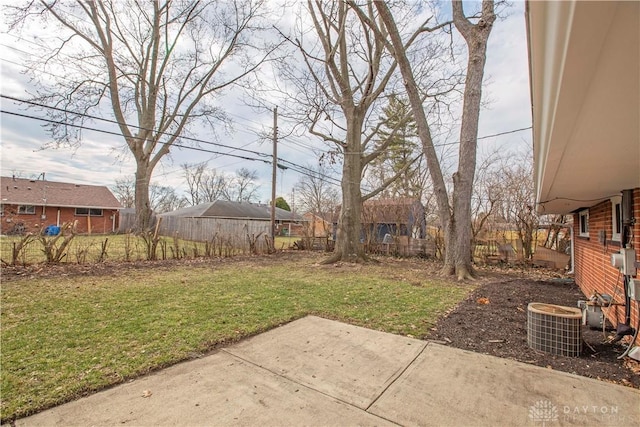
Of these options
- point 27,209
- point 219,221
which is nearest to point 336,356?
point 219,221

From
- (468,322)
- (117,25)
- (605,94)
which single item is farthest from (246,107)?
(605,94)

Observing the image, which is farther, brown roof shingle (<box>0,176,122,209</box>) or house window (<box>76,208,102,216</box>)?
house window (<box>76,208,102,216</box>)

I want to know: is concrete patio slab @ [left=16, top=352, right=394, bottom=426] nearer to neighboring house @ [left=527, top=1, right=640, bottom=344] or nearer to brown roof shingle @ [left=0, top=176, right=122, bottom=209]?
neighboring house @ [left=527, top=1, right=640, bottom=344]

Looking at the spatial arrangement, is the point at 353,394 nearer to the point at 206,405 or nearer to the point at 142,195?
the point at 206,405

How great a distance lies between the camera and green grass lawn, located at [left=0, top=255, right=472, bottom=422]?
2.58 metres

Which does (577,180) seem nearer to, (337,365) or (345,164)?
(337,365)

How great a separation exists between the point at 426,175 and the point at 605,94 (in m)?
16.3

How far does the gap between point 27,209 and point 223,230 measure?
1808cm

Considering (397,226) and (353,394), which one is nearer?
(353,394)

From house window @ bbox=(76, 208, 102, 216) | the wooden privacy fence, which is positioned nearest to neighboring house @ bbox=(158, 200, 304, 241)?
the wooden privacy fence

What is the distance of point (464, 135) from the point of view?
791 centimetres

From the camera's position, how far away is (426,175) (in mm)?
16797

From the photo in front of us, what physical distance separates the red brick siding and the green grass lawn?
19282 mm

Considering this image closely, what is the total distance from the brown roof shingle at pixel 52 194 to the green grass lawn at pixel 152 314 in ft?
74.7
